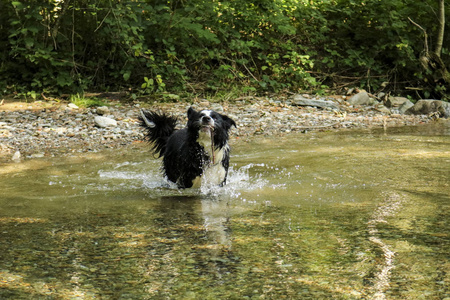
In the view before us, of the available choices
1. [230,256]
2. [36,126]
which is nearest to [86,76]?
[36,126]

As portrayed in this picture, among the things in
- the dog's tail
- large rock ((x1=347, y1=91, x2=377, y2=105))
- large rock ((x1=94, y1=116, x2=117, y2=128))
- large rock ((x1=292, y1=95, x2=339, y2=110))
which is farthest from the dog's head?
large rock ((x1=347, y1=91, x2=377, y2=105))

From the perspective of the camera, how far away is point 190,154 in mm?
5734

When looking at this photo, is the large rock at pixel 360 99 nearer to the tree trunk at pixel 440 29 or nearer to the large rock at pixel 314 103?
the large rock at pixel 314 103

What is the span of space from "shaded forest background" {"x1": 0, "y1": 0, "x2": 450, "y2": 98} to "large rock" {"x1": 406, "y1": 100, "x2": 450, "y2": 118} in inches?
58.7

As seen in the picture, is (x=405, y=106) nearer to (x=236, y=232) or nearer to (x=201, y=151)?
(x=201, y=151)

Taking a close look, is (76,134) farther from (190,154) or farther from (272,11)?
(272,11)

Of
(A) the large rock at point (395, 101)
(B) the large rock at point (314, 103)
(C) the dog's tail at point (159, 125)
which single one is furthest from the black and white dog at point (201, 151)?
(A) the large rock at point (395, 101)

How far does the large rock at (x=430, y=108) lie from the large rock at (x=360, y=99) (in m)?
1.05

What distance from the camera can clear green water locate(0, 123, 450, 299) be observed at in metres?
2.73

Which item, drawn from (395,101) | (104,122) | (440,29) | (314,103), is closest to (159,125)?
(104,122)

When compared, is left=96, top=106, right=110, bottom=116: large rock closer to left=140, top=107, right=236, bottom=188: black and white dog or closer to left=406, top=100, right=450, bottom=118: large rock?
left=140, top=107, right=236, bottom=188: black and white dog

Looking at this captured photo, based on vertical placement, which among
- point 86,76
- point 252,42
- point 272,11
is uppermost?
point 272,11

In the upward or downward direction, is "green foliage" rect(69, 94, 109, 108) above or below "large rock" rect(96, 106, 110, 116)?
above

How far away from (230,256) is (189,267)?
303 mm
